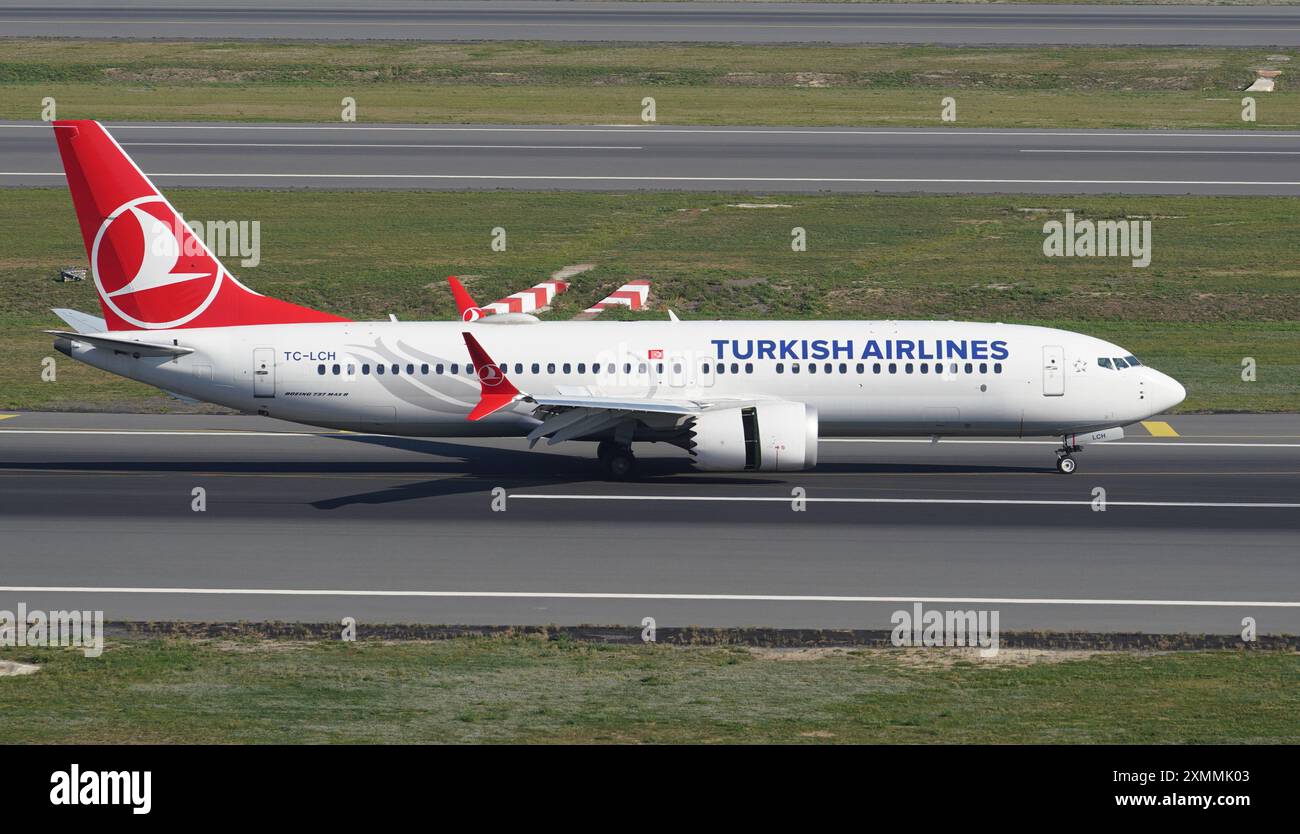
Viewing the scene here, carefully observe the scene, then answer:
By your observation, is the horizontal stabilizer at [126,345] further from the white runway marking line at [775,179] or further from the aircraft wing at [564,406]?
the white runway marking line at [775,179]

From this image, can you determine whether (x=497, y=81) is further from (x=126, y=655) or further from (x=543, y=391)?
(x=126, y=655)

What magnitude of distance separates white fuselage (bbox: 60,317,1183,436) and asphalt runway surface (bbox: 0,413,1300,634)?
1.78 m

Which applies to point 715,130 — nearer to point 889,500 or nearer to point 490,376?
point 490,376

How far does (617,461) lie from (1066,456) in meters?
12.7

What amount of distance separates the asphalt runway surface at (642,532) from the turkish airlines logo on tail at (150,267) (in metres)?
4.54

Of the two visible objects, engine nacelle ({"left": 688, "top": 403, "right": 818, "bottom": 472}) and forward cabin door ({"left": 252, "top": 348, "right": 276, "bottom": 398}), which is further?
forward cabin door ({"left": 252, "top": 348, "right": 276, "bottom": 398})

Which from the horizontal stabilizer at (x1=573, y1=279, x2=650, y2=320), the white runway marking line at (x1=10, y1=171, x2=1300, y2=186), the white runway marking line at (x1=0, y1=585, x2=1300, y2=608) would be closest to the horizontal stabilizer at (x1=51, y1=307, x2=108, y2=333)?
the white runway marking line at (x1=0, y1=585, x2=1300, y2=608)

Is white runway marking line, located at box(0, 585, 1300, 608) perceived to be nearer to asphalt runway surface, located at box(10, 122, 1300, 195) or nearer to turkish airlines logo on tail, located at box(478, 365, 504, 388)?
turkish airlines logo on tail, located at box(478, 365, 504, 388)

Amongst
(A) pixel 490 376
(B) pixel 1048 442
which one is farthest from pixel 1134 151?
(A) pixel 490 376

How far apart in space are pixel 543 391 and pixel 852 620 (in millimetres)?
14979

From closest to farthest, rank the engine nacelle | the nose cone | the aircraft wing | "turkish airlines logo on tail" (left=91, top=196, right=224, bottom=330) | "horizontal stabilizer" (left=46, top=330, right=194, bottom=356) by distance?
1. the aircraft wing
2. the engine nacelle
3. "horizontal stabilizer" (left=46, top=330, right=194, bottom=356)
4. "turkish airlines logo on tail" (left=91, top=196, right=224, bottom=330)
5. the nose cone

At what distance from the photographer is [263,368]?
4438 centimetres

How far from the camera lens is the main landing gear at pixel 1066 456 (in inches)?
1773

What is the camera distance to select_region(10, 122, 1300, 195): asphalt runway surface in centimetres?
8106
